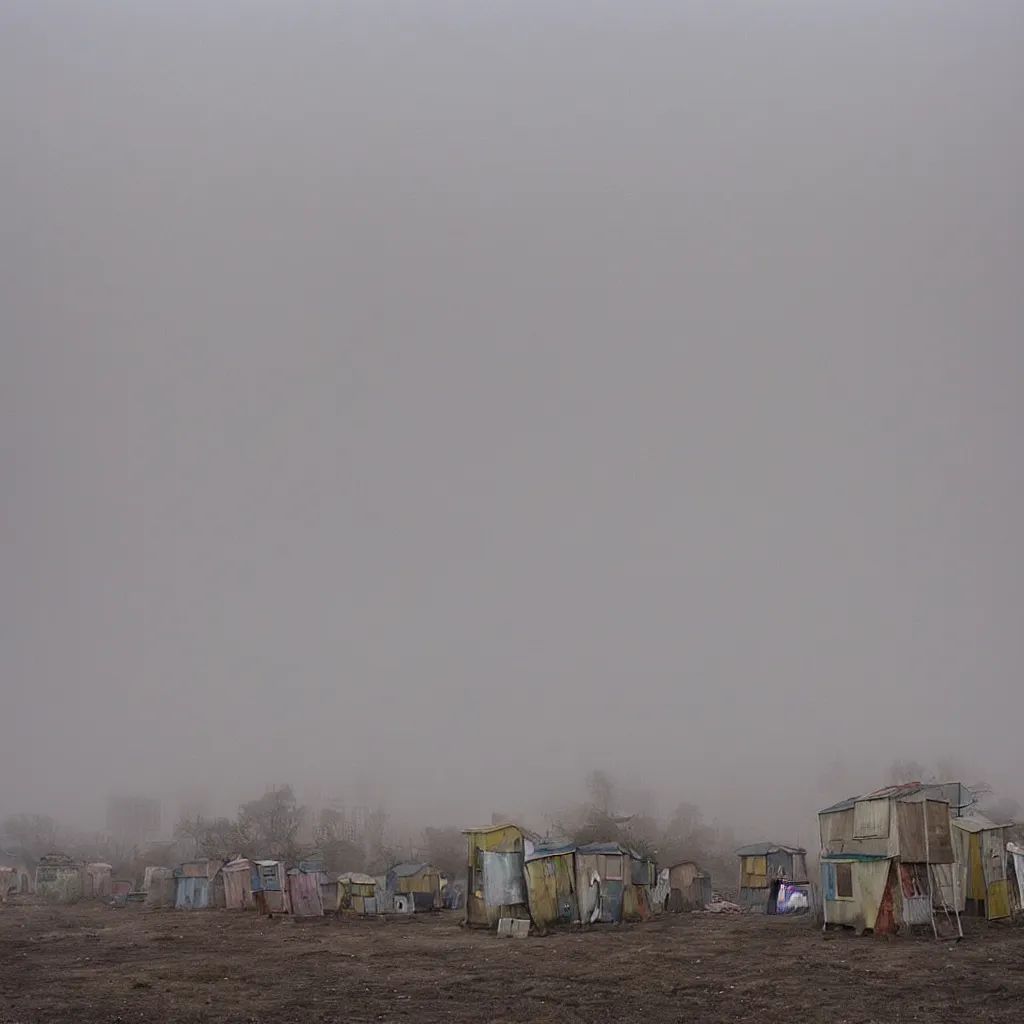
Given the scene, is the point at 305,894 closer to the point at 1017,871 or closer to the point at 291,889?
the point at 291,889

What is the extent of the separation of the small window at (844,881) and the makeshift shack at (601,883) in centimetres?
855

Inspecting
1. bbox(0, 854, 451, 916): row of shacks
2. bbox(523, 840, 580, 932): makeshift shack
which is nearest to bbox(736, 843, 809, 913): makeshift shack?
bbox(523, 840, 580, 932): makeshift shack

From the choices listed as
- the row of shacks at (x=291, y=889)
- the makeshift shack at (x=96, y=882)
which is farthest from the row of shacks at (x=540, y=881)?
the makeshift shack at (x=96, y=882)

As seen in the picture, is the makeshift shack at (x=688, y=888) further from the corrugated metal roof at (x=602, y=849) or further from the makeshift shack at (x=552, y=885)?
the makeshift shack at (x=552, y=885)

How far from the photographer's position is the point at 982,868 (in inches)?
1112

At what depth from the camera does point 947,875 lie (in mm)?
27359

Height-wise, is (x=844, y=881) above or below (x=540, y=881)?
above

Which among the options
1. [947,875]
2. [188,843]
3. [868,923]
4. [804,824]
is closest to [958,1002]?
[868,923]

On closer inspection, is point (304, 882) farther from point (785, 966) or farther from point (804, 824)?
point (804, 824)

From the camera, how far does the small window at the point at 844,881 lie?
86.4 ft

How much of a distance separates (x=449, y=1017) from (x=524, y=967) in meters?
6.19

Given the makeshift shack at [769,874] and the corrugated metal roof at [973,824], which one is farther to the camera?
the makeshift shack at [769,874]

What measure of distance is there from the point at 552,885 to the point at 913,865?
12.5 meters

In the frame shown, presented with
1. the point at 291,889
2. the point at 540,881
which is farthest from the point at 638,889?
the point at 291,889
